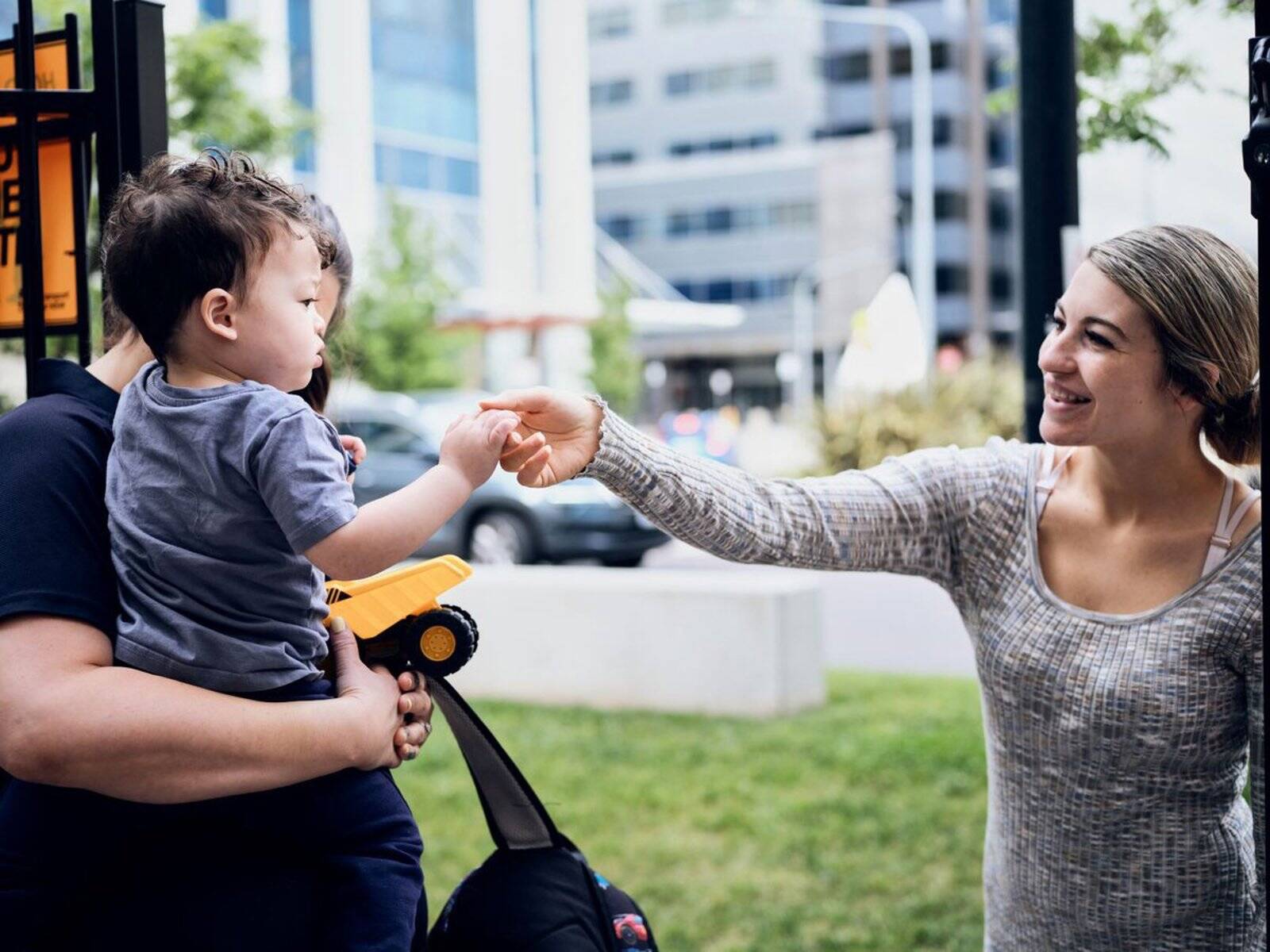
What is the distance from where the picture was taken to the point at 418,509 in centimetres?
163

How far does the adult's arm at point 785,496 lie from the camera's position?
7.07 feet

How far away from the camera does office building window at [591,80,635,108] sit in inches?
2800

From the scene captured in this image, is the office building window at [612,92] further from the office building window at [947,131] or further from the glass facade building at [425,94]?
the glass facade building at [425,94]

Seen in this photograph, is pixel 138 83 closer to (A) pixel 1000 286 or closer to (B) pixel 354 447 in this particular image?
(B) pixel 354 447

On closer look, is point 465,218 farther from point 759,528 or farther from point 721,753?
point 759,528

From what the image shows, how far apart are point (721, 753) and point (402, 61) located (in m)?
36.2

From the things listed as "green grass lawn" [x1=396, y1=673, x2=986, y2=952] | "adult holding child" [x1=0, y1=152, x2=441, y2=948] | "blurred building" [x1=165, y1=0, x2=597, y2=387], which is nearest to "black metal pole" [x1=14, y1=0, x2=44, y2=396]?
"adult holding child" [x1=0, y1=152, x2=441, y2=948]

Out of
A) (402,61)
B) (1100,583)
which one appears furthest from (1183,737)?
(402,61)

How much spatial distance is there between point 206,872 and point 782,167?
212 ft

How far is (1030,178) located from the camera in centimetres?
361

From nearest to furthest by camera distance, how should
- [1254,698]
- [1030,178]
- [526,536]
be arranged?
[1254,698] → [1030,178] → [526,536]

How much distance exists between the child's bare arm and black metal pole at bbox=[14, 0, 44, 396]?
72 centimetres

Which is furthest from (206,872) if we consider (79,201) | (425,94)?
(425,94)

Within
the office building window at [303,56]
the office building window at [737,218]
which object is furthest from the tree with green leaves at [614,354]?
the office building window at [737,218]
